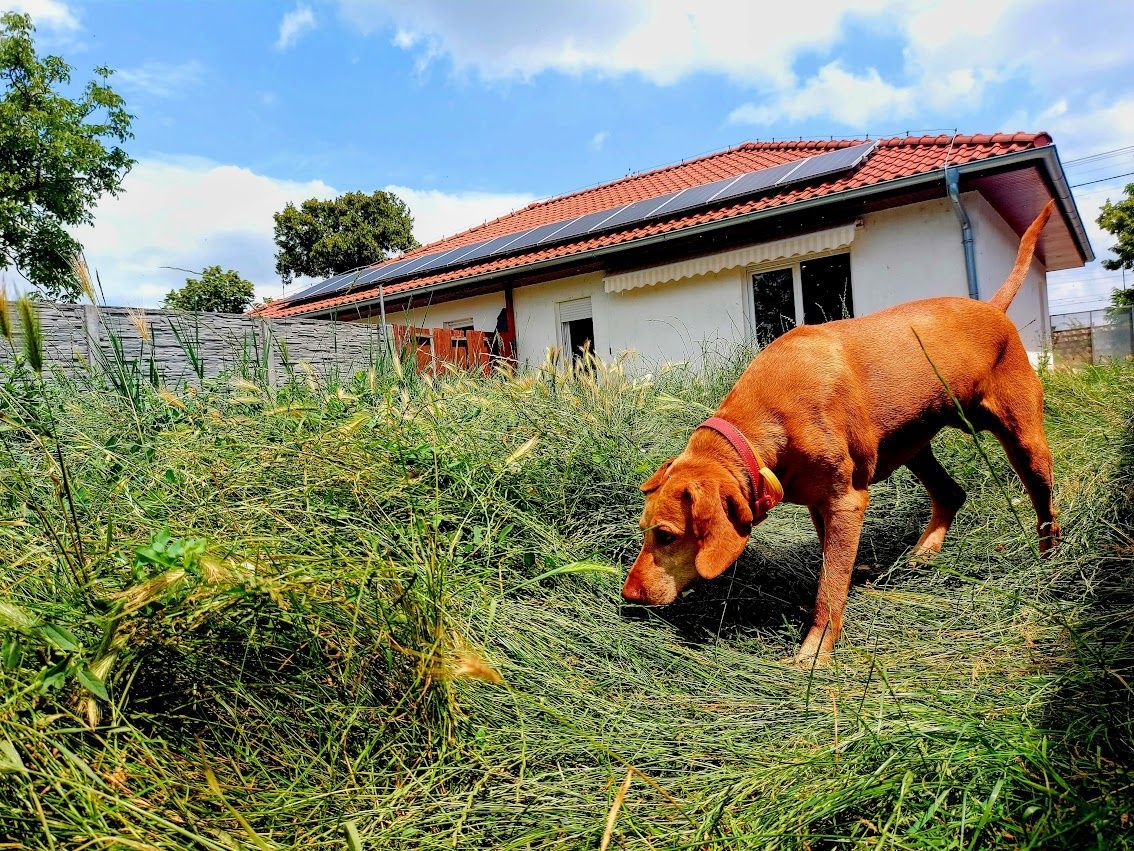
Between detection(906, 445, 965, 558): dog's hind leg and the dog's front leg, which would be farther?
detection(906, 445, 965, 558): dog's hind leg

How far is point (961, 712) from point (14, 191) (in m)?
26.7

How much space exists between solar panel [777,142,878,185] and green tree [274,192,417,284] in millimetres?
31536

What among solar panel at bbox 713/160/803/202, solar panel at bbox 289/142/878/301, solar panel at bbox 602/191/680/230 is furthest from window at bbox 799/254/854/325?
solar panel at bbox 602/191/680/230

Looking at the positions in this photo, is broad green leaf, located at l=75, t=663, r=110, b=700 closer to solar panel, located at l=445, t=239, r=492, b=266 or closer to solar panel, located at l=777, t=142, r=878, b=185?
solar panel, located at l=777, t=142, r=878, b=185

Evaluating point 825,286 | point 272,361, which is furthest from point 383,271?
point 272,361

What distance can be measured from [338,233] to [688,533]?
3886 centimetres

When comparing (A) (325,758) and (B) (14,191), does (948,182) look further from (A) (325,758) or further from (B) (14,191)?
(B) (14,191)

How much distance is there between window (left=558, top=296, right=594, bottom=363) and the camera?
12.0m

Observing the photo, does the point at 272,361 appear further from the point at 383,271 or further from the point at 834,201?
the point at 383,271

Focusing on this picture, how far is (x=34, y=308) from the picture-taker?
156 cm

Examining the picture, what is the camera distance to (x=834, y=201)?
27.2 feet

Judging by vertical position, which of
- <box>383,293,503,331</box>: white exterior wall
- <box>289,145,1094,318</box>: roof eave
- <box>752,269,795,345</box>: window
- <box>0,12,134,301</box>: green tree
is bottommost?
<box>752,269,795,345</box>: window

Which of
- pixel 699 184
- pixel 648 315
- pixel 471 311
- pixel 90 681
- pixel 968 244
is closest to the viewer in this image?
pixel 90 681

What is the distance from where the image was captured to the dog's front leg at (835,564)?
7.98 feet
